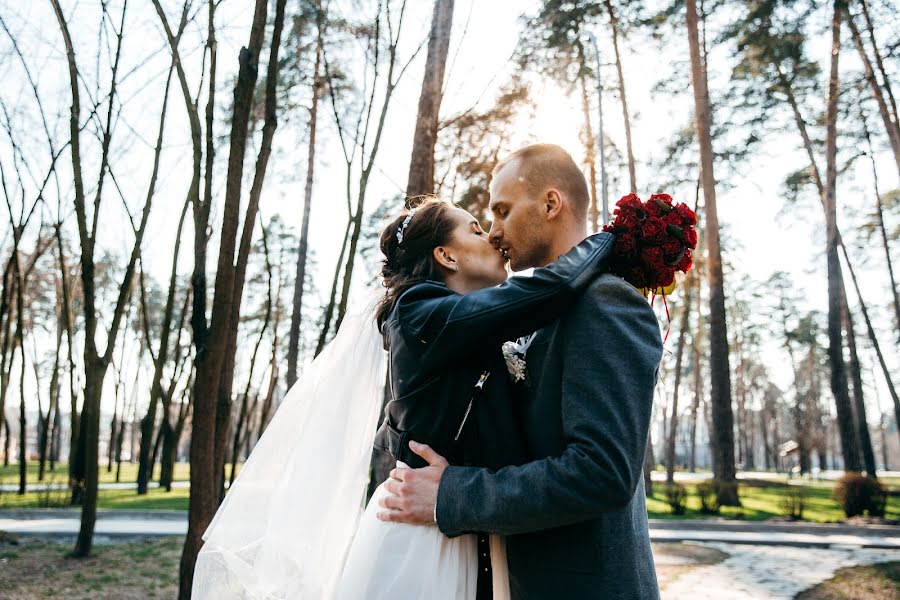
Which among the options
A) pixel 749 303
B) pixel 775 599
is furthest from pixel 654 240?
pixel 749 303

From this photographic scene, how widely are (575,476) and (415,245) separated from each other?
1134mm

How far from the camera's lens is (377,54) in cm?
790

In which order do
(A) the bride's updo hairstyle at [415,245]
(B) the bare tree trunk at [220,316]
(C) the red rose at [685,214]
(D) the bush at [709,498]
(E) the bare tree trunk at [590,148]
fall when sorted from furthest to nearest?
(E) the bare tree trunk at [590,148], (D) the bush at [709,498], (B) the bare tree trunk at [220,316], (A) the bride's updo hairstyle at [415,245], (C) the red rose at [685,214]

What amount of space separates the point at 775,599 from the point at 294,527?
6432 mm

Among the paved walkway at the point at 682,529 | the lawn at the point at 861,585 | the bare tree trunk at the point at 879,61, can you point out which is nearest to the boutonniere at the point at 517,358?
the lawn at the point at 861,585

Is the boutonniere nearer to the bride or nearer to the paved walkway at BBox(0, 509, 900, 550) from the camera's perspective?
the bride

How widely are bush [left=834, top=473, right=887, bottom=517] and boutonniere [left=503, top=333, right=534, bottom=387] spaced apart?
1563cm

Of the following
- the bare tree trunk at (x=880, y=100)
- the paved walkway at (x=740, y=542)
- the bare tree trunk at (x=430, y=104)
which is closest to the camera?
the bare tree trunk at (x=430, y=104)

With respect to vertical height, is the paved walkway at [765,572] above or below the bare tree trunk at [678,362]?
below

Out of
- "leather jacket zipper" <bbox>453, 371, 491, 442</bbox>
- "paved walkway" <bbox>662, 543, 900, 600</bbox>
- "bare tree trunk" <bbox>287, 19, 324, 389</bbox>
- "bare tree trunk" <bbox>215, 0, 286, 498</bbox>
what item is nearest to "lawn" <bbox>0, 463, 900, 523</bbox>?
"bare tree trunk" <bbox>287, 19, 324, 389</bbox>

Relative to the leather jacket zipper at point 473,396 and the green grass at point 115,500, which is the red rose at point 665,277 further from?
the green grass at point 115,500

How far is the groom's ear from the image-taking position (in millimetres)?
2221

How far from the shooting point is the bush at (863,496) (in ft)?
46.6

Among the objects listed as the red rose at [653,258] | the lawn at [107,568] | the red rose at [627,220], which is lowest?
the lawn at [107,568]
